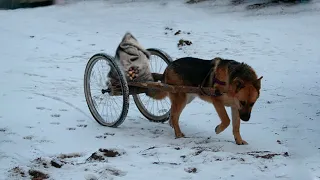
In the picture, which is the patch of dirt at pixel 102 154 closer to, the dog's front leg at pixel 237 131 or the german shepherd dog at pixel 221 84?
the german shepherd dog at pixel 221 84

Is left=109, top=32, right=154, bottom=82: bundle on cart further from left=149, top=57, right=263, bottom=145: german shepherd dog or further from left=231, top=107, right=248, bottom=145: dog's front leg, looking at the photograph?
left=231, top=107, right=248, bottom=145: dog's front leg

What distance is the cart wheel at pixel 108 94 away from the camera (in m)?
6.94

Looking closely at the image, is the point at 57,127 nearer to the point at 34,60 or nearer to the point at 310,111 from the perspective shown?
the point at 310,111

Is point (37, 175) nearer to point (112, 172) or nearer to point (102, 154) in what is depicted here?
point (112, 172)

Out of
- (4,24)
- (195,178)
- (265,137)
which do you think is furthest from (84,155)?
(4,24)

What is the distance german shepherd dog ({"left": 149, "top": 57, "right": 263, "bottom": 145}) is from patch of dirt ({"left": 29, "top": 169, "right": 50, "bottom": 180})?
7.68 ft

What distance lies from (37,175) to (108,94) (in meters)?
2.92

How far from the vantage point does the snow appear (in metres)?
5.37

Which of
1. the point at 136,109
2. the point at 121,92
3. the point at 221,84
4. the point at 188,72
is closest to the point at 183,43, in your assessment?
the point at 136,109

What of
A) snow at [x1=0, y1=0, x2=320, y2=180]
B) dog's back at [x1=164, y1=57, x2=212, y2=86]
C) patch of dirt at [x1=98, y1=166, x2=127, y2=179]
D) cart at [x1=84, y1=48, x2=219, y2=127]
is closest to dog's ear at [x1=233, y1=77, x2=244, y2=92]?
cart at [x1=84, y1=48, x2=219, y2=127]

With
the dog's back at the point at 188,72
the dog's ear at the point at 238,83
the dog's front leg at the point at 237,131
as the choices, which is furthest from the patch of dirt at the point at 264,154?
the dog's back at the point at 188,72

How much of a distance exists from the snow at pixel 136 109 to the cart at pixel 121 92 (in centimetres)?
19

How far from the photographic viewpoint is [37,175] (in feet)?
16.3

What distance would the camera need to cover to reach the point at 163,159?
5539mm
